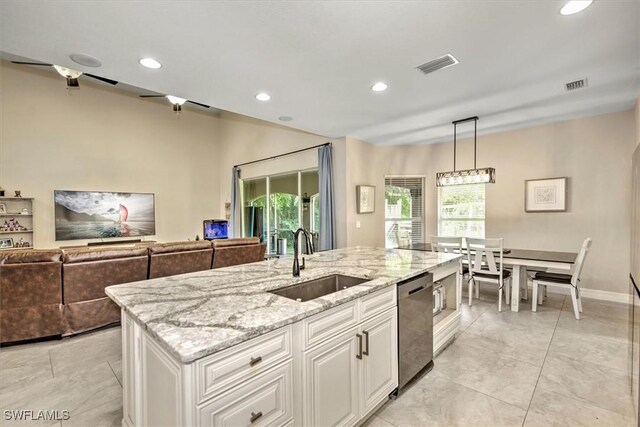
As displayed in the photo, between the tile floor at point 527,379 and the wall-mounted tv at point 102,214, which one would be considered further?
the wall-mounted tv at point 102,214

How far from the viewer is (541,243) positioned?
4.71m

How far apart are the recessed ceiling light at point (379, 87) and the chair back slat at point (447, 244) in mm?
2371

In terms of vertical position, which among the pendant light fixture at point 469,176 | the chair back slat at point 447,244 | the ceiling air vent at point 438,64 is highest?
the ceiling air vent at point 438,64

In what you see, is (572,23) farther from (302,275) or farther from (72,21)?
(72,21)

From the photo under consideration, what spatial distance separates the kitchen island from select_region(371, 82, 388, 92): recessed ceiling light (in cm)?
193

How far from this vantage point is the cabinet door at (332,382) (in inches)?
57.4

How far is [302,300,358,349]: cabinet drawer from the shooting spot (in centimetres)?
145

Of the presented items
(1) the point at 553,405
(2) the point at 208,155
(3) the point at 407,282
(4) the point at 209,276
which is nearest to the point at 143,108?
(2) the point at 208,155

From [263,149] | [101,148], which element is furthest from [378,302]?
[101,148]

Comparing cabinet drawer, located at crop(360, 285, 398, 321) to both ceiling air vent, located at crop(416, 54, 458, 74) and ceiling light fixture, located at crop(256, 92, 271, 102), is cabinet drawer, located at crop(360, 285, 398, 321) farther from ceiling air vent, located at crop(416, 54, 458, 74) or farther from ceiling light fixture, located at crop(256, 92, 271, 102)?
ceiling light fixture, located at crop(256, 92, 271, 102)

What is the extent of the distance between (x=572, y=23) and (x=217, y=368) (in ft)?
9.81

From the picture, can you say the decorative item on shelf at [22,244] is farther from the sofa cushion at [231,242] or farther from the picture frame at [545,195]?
the picture frame at [545,195]

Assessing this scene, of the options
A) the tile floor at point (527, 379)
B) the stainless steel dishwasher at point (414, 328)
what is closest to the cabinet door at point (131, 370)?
the tile floor at point (527, 379)

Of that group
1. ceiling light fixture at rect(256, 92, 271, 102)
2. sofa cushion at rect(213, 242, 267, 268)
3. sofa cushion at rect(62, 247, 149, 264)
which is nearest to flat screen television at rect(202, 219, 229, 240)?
sofa cushion at rect(213, 242, 267, 268)
